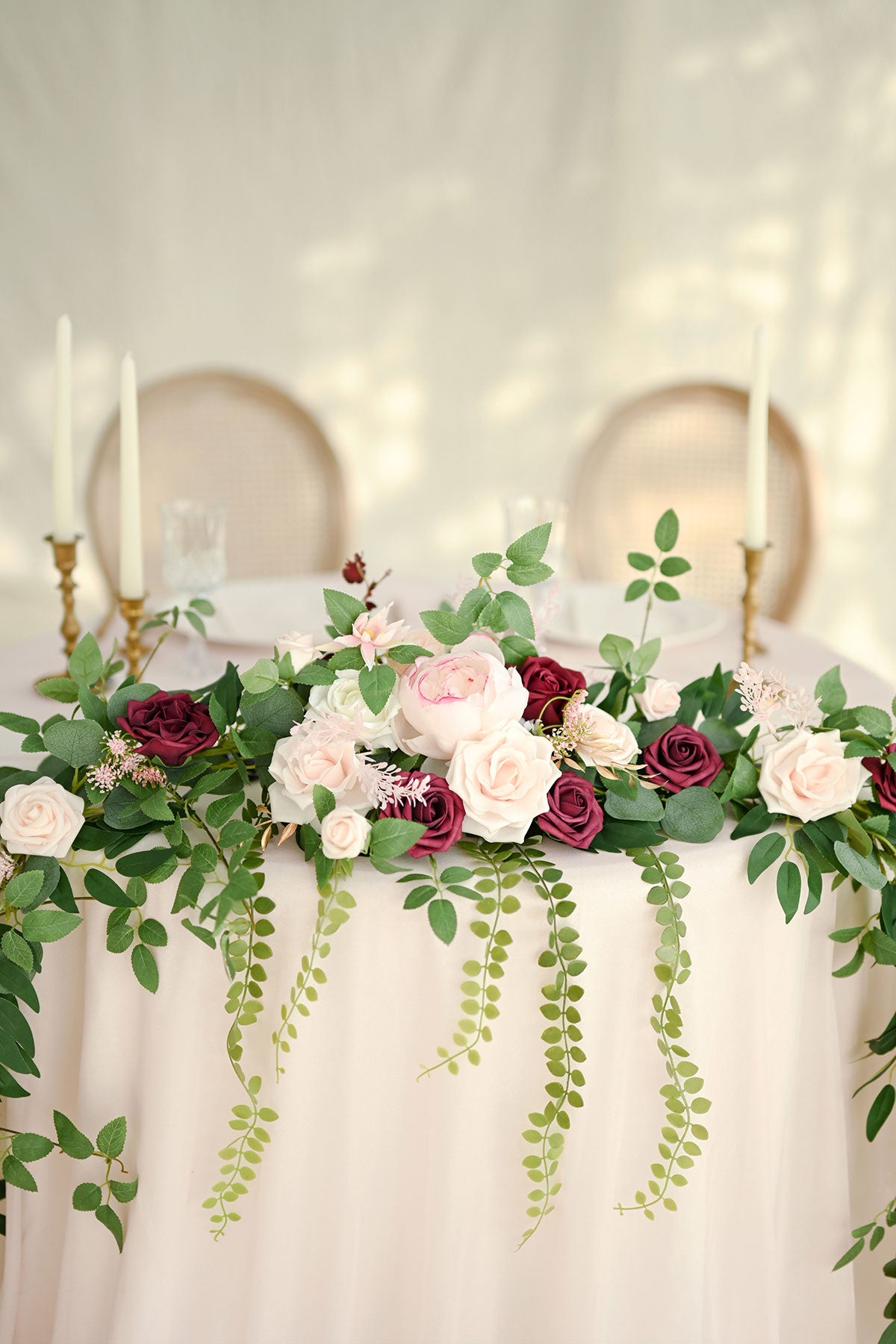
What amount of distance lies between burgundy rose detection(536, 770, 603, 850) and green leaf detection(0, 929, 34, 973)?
413 millimetres

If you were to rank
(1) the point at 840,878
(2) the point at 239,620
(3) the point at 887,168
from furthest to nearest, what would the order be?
(3) the point at 887,168 → (2) the point at 239,620 → (1) the point at 840,878

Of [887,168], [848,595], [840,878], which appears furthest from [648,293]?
[840,878]

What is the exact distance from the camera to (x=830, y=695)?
1.06 meters

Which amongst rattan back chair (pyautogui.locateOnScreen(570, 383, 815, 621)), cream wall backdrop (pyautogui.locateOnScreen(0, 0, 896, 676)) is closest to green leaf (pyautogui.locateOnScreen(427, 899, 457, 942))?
rattan back chair (pyautogui.locateOnScreen(570, 383, 815, 621))

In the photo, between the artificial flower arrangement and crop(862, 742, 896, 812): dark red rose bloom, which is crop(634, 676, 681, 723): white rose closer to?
the artificial flower arrangement

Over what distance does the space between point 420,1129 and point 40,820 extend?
0.42 meters

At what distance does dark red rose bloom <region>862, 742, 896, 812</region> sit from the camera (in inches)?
38.9

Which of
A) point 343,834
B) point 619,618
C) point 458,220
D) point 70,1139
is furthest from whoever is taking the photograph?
point 458,220

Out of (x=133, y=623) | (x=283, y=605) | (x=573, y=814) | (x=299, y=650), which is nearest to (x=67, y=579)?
(x=133, y=623)

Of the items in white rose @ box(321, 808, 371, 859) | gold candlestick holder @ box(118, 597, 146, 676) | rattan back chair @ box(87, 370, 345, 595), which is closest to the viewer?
white rose @ box(321, 808, 371, 859)

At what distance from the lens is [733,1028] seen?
104 centimetres

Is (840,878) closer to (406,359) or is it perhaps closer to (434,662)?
(434,662)

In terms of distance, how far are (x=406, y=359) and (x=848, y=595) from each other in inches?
66.7

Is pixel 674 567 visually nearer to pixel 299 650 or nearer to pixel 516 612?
pixel 516 612
